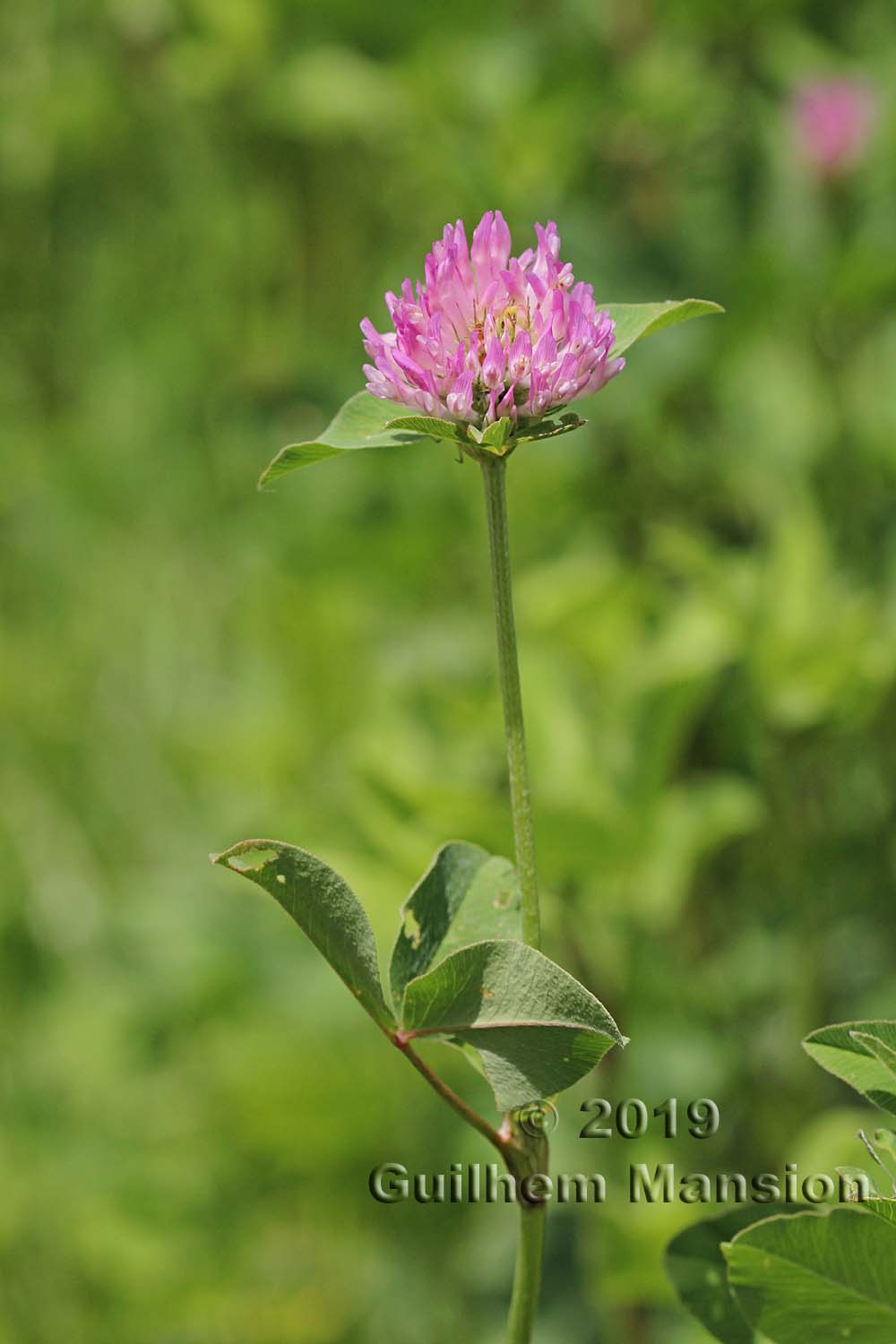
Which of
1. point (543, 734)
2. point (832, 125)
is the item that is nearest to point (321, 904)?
point (543, 734)

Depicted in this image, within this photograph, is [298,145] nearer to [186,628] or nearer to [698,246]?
[186,628]

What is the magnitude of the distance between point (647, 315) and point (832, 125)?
2.42 feet

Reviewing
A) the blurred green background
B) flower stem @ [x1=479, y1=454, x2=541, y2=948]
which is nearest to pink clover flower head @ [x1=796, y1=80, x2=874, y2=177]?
the blurred green background

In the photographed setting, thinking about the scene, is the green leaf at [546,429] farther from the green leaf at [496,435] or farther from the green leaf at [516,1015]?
the green leaf at [516,1015]

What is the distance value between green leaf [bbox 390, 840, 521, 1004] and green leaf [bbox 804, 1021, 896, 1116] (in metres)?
0.08

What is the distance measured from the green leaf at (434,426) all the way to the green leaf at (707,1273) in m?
0.20

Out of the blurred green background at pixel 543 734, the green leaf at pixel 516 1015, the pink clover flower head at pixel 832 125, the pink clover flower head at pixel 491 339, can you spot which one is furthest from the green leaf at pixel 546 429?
the pink clover flower head at pixel 832 125

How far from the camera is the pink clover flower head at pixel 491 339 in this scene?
1.08 ft

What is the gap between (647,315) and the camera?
37 cm

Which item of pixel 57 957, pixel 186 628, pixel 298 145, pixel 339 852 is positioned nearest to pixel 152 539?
pixel 186 628

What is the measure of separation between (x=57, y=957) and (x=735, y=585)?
0.78m

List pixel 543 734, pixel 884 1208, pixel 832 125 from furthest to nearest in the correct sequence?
pixel 832 125
pixel 543 734
pixel 884 1208

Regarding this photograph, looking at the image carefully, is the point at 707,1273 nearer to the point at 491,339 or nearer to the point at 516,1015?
the point at 516,1015

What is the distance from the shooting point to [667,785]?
3.10 ft
